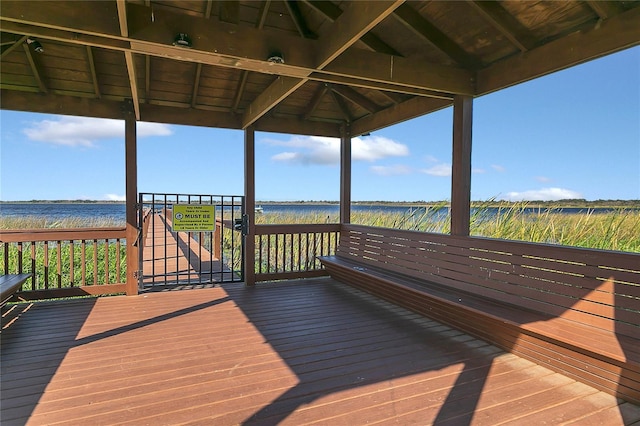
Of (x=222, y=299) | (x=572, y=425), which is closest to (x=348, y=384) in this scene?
(x=572, y=425)

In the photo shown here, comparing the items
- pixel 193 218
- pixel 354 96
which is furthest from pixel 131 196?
pixel 354 96

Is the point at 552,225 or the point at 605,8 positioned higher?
the point at 605,8

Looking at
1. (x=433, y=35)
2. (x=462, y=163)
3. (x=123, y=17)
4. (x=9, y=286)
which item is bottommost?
(x=9, y=286)

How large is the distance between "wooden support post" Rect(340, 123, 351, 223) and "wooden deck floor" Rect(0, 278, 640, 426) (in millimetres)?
2203

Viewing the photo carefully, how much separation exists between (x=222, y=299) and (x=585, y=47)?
413 centimetres

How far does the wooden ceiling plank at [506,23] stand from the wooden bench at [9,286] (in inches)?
172

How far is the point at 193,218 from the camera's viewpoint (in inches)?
183

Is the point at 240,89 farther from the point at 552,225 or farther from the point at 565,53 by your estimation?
the point at 552,225

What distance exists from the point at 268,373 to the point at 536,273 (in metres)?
2.09

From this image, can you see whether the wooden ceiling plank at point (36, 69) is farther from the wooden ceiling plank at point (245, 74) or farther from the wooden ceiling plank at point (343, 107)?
the wooden ceiling plank at point (343, 107)

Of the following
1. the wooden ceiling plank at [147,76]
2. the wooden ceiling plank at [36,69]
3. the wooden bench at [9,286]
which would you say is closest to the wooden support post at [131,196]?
the wooden ceiling plank at [147,76]

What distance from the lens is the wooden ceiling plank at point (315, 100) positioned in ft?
14.6

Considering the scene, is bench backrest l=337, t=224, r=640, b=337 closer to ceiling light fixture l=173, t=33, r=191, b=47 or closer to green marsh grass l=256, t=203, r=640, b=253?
green marsh grass l=256, t=203, r=640, b=253

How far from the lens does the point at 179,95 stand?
4.29 m
